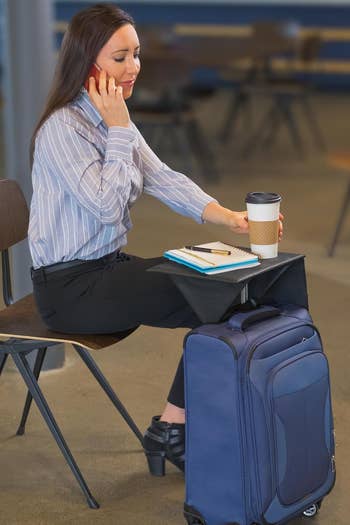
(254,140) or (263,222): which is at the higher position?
(263,222)

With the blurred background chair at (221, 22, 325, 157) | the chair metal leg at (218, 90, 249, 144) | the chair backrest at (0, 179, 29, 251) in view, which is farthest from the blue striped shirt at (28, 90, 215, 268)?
the chair metal leg at (218, 90, 249, 144)

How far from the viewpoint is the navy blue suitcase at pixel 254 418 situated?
7.41 feet

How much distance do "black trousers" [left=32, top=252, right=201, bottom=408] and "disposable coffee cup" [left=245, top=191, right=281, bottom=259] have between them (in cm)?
25

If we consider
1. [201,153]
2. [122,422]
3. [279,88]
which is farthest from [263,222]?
[279,88]

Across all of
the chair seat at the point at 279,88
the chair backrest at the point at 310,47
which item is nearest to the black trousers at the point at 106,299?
the chair seat at the point at 279,88

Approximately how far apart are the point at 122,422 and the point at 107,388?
0.27 metres

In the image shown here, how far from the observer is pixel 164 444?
8.71 feet

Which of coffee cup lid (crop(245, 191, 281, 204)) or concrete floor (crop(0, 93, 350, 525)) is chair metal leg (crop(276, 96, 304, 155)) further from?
coffee cup lid (crop(245, 191, 281, 204))

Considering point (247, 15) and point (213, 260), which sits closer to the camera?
point (213, 260)

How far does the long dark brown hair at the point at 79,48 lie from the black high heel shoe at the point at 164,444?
80cm

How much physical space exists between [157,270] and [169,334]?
1.45m

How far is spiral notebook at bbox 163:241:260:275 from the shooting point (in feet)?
7.59

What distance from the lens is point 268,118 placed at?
791 centimetres

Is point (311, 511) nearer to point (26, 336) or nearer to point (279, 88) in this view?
point (26, 336)
